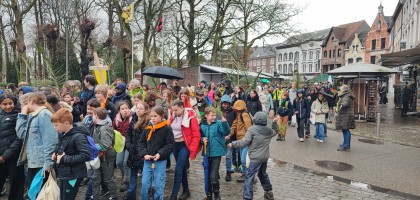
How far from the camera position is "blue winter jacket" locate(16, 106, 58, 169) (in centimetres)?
404

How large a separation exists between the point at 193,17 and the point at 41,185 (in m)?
24.4

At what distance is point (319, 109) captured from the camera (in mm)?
10094

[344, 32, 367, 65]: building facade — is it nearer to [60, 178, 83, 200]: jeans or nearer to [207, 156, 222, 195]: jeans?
[207, 156, 222, 195]: jeans

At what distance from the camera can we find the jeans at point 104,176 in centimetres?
482

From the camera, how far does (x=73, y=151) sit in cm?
389

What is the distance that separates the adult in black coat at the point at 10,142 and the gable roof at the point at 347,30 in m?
71.6

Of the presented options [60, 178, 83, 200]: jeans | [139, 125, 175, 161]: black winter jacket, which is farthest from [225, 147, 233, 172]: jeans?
[60, 178, 83, 200]: jeans

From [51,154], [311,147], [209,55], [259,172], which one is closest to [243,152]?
[259,172]

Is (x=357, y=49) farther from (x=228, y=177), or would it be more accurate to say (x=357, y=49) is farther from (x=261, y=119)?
(x=261, y=119)

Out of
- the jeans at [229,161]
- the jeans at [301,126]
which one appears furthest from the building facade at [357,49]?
the jeans at [229,161]

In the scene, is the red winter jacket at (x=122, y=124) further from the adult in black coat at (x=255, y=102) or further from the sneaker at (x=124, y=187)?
the adult in black coat at (x=255, y=102)

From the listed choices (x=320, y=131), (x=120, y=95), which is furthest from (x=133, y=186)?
(x=320, y=131)

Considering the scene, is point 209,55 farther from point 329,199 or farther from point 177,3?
point 329,199

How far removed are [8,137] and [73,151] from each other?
1361 millimetres
